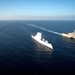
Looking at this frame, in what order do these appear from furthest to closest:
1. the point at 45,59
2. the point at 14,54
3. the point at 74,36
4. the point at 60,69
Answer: the point at 74,36, the point at 14,54, the point at 45,59, the point at 60,69

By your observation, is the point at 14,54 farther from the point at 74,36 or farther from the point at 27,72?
the point at 74,36

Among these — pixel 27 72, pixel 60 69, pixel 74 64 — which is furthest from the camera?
pixel 74 64

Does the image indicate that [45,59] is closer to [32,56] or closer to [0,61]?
[32,56]

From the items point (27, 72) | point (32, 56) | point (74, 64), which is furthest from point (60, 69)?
point (32, 56)

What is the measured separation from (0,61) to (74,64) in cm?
4315

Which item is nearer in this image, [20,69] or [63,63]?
[20,69]

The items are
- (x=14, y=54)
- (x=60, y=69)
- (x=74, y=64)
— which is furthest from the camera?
A: (x=14, y=54)

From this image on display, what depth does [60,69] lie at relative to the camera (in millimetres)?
69875

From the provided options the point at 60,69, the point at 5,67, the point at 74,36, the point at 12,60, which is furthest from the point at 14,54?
the point at 74,36

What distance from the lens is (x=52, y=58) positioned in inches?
3396

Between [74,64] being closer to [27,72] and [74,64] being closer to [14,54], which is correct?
[27,72]

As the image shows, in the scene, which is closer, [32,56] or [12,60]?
[12,60]

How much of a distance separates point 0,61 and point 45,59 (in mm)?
27341

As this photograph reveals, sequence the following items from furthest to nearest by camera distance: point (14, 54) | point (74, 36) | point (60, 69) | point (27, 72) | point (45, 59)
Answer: point (74, 36)
point (14, 54)
point (45, 59)
point (60, 69)
point (27, 72)
